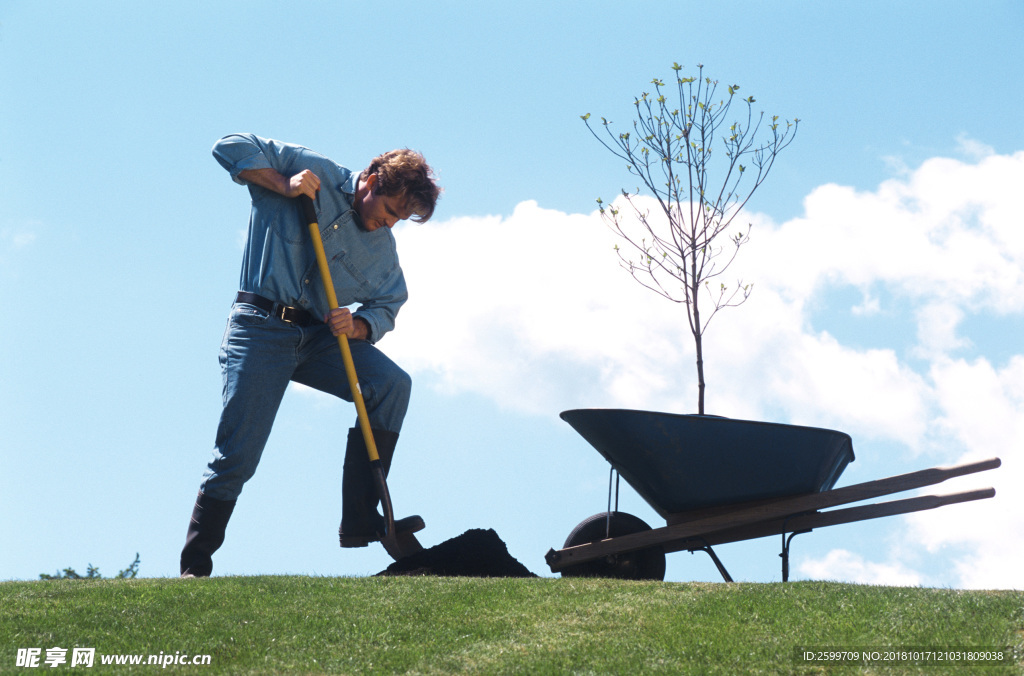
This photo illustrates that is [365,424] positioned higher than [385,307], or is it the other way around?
[385,307]

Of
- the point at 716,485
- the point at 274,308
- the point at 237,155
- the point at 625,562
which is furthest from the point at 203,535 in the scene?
the point at 716,485

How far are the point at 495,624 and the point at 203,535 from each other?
57.6 inches

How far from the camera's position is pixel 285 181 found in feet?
13.1

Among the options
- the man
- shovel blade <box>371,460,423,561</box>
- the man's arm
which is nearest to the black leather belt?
the man

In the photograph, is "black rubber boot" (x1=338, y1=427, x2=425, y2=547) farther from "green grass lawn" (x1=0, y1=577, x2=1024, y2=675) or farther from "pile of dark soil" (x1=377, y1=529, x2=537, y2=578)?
"green grass lawn" (x1=0, y1=577, x2=1024, y2=675)

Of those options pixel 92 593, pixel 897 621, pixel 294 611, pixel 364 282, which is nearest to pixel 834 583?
pixel 897 621

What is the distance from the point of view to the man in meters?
3.83

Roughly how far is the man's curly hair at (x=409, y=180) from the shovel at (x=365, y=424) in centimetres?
33

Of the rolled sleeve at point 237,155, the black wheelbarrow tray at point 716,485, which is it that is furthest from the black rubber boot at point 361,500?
the rolled sleeve at point 237,155

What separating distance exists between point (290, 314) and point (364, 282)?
0.40 m

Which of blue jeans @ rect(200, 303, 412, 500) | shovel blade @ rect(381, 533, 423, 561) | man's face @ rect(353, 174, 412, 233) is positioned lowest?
shovel blade @ rect(381, 533, 423, 561)

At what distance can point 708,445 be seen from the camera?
3.94 meters

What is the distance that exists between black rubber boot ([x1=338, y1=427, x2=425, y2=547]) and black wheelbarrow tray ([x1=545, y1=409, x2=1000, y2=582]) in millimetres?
775

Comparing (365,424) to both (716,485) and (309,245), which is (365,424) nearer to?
(309,245)
